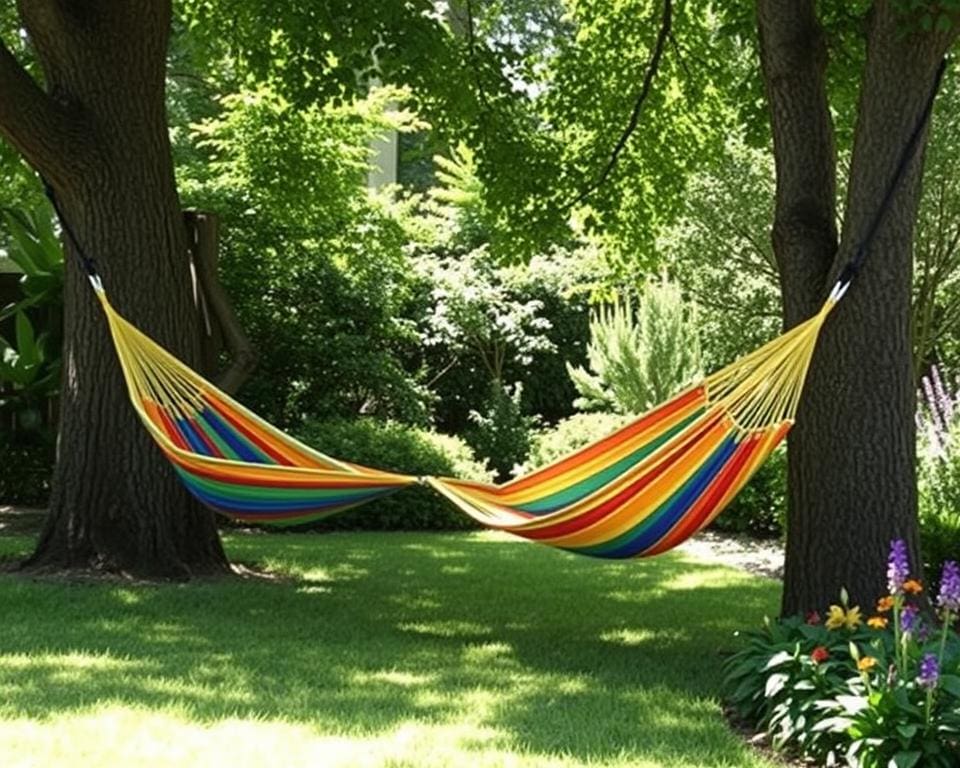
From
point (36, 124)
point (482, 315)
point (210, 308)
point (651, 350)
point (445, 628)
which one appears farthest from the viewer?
point (482, 315)

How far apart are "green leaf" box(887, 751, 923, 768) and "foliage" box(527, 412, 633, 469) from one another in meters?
7.51

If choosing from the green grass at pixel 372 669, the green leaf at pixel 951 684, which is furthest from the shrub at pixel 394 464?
the green leaf at pixel 951 684

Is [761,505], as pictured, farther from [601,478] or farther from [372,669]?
[372,669]

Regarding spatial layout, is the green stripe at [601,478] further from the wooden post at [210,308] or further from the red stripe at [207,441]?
the wooden post at [210,308]

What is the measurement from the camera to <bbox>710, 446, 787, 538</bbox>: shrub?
334 inches

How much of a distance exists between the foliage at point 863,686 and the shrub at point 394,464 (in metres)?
5.41

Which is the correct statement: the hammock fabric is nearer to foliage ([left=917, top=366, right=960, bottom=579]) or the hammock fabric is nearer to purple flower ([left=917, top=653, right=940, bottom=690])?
purple flower ([left=917, top=653, right=940, bottom=690])

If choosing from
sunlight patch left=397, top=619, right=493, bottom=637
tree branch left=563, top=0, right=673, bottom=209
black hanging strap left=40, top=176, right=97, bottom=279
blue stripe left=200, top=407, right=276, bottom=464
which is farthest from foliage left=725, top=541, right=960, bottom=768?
tree branch left=563, top=0, right=673, bottom=209

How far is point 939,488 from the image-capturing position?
22.4ft

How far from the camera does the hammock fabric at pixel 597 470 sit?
12.3ft

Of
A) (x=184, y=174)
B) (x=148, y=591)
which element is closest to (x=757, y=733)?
(x=148, y=591)

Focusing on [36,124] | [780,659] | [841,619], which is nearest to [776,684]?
[780,659]

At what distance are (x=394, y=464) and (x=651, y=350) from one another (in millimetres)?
2931

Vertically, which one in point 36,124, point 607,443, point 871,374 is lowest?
point 607,443
